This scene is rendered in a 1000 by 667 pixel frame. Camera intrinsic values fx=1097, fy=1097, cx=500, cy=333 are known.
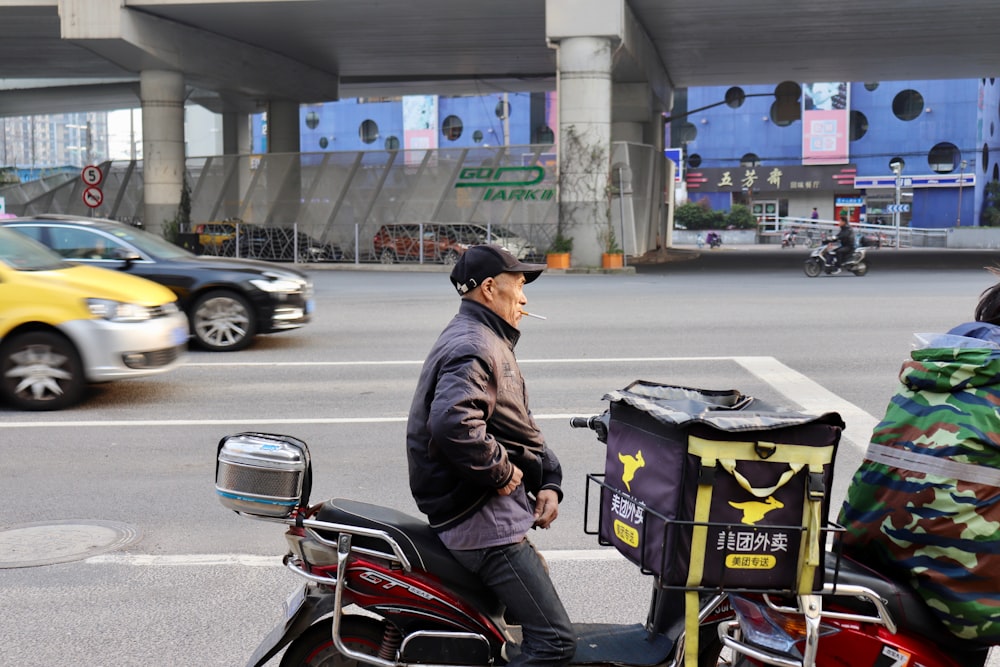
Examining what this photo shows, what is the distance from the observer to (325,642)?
3.38m

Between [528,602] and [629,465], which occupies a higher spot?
[629,465]

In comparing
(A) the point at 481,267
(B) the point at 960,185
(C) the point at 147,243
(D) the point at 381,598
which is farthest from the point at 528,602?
(B) the point at 960,185

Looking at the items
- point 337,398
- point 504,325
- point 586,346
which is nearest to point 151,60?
point 586,346

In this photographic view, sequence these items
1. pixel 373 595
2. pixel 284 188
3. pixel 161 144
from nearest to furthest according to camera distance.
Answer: pixel 373 595 < pixel 161 144 < pixel 284 188

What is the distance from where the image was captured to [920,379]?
114 inches

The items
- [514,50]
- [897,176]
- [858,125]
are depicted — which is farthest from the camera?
[858,125]

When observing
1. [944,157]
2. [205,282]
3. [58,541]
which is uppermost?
[944,157]

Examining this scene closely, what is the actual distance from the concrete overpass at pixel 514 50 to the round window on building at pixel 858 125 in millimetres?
15381

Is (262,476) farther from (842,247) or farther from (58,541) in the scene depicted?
(842,247)

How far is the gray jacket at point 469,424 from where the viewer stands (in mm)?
3164

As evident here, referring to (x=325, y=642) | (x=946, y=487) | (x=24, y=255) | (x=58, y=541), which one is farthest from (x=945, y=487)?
(x=24, y=255)

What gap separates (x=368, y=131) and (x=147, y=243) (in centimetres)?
5785

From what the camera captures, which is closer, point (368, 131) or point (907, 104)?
point (907, 104)

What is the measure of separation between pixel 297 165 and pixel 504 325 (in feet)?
114
